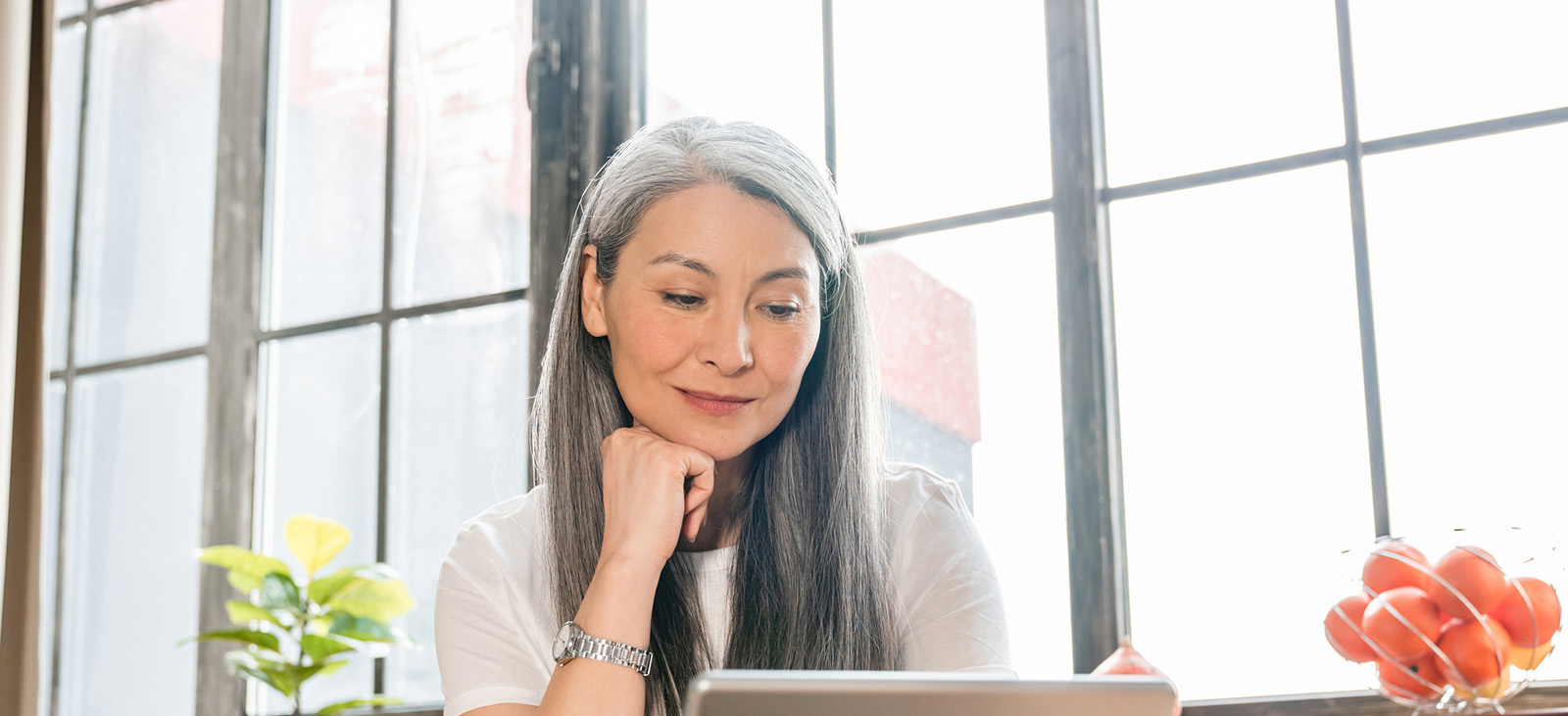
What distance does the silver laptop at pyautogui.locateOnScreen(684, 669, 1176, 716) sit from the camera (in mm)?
683

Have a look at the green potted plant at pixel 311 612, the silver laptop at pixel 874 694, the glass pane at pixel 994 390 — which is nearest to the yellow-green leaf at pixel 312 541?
the green potted plant at pixel 311 612

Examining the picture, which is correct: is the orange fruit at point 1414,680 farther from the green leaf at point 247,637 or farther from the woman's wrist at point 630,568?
the green leaf at point 247,637

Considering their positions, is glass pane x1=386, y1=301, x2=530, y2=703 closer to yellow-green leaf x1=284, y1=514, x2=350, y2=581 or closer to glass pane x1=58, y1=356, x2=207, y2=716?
yellow-green leaf x1=284, y1=514, x2=350, y2=581

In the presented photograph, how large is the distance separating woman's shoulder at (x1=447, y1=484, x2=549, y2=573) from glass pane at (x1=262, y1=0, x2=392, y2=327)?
166cm

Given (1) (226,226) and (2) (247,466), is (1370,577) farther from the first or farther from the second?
(1) (226,226)

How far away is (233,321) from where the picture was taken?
128 inches

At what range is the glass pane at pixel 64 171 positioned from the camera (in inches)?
140

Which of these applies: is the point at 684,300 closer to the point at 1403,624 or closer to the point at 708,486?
the point at 708,486

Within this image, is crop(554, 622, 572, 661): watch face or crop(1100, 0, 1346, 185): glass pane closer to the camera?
crop(554, 622, 572, 661): watch face

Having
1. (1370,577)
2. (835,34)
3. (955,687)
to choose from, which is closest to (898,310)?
(835,34)

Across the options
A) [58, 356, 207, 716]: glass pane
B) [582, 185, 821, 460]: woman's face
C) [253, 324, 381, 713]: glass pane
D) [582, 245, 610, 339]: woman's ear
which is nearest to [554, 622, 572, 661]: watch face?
[582, 185, 821, 460]: woman's face

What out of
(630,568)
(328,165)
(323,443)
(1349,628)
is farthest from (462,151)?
(1349,628)

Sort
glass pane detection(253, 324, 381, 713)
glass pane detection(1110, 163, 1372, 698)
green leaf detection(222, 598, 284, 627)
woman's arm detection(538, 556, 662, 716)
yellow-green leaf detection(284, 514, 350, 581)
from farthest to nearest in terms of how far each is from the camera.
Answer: glass pane detection(253, 324, 381, 713) < yellow-green leaf detection(284, 514, 350, 581) < green leaf detection(222, 598, 284, 627) < glass pane detection(1110, 163, 1372, 698) < woman's arm detection(538, 556, 662, 716)

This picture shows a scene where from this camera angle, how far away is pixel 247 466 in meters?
3.14
